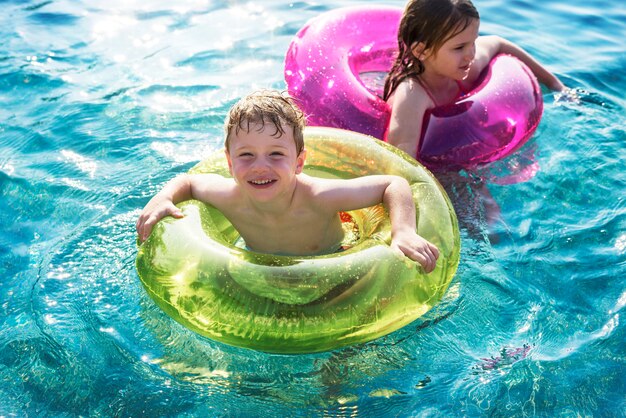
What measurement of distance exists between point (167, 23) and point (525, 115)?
4157mm

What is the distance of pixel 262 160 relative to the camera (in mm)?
3025

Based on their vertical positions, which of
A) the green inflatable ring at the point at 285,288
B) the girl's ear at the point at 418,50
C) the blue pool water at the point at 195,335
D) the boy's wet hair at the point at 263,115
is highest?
the boy's wet hair at the point at 263,115

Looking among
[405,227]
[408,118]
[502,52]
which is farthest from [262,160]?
[502,52]

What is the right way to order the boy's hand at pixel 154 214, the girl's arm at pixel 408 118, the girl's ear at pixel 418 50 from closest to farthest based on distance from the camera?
the boy's hand at pixel 154 214
the girl's arm at pixel 408 118
the girl's ear at pixel 418 50

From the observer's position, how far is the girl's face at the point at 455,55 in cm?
411

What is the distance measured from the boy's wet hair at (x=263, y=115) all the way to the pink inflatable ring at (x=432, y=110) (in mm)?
1121

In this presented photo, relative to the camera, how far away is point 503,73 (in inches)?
→ 173

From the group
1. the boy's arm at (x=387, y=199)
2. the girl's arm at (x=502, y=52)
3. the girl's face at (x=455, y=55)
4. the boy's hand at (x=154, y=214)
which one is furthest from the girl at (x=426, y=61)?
the boy's hand at (x=154, y=214)

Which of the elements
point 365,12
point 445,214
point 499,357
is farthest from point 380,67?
point 499,357

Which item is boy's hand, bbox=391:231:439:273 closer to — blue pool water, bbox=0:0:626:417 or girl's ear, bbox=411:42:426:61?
blue pool water, bbox=0:0:626:417

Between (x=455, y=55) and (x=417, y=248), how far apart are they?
1.64m

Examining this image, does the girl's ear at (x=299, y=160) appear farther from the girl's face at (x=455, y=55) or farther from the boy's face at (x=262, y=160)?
the girl's face at (x=455, y=55)

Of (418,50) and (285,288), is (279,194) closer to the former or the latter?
(285,288)

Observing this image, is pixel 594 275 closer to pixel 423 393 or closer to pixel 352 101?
pixel 423 393
